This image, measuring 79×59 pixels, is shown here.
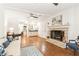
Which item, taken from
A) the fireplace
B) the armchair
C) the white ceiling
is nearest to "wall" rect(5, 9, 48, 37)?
the white ceiling

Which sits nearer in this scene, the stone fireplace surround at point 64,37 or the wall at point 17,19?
the wall at point 17,19

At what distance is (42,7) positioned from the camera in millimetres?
1828

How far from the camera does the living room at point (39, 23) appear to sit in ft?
5.82

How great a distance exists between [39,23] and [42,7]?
352mm

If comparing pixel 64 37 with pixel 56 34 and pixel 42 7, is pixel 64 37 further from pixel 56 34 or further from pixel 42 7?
pixel 42 7

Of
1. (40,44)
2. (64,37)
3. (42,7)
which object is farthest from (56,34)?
(42,7)

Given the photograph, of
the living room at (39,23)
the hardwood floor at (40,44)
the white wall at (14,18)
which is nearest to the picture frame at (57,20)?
the living room at (39,23)

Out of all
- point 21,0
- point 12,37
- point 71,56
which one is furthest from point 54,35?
point 21,0

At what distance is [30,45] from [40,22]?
1.69 feet

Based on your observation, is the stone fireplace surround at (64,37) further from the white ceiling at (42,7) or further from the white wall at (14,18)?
the white wall at (14,18)

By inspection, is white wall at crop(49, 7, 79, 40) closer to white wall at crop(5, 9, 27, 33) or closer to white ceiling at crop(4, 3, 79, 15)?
white ceiling at crop(4, 3, 79, 15)

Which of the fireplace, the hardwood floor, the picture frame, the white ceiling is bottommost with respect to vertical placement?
the hardwood floor

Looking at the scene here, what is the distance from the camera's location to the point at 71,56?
5.67ft

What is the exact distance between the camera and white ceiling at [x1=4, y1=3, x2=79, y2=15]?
1.73m
